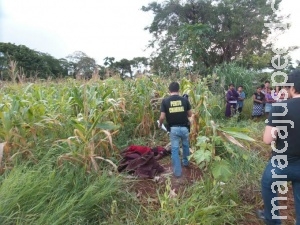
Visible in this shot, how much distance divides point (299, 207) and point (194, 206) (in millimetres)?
878

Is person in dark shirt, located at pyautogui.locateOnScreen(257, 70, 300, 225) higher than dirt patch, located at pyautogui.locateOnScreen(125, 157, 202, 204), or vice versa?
person in dark shirt, located at pyautogui.locateOnScreen(257, 70, 300, 225)

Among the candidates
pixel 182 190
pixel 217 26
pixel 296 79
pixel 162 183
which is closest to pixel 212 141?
pixel 182 190

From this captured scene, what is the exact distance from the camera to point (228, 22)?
54.0ft

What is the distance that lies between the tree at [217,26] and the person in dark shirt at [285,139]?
42.5 ft

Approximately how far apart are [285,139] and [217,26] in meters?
15.5

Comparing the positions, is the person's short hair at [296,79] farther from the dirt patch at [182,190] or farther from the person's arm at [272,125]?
the dirt patch at [182,190]

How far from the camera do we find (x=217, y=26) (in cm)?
1661

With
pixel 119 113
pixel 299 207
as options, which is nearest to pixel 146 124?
pixel 119 113

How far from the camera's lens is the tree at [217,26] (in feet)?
51.9

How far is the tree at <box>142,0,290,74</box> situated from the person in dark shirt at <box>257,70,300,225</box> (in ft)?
42.5

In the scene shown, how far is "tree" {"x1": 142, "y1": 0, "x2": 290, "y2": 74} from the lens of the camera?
15.8 metres

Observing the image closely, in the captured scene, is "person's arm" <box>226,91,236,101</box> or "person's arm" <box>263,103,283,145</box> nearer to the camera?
"person's arm" <box>263,103,283,145</box>

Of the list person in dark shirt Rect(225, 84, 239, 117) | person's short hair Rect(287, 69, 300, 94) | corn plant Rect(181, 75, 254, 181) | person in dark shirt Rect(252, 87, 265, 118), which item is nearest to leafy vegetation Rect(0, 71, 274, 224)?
corn plant Rect(181, 75, 254, 181)

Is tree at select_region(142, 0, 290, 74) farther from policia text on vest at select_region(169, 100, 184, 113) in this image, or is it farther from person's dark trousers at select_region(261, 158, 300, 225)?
person's dark trousers at select_region(261, 158, 300, 225)
